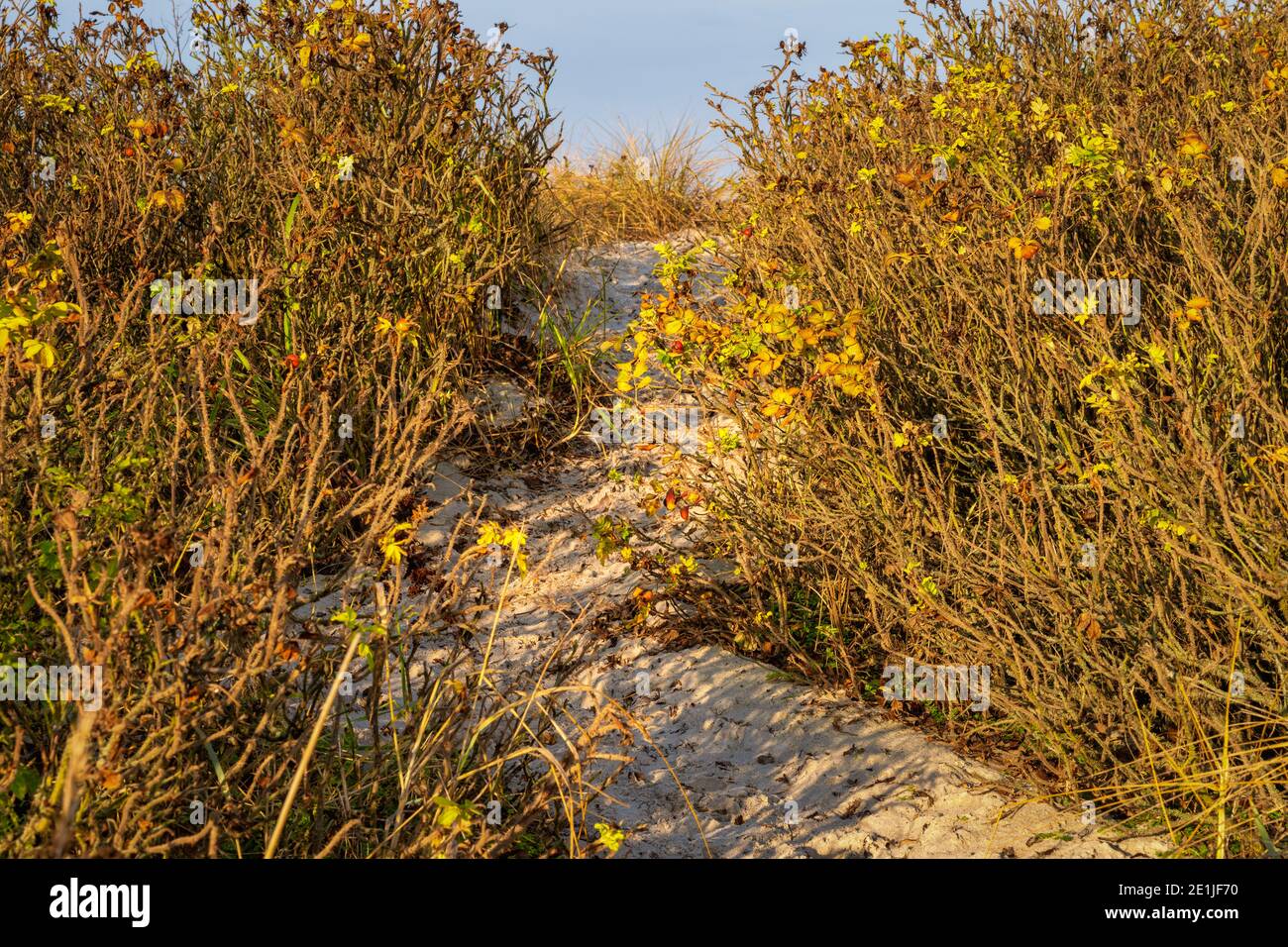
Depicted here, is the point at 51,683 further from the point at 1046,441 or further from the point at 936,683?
the point at 1046,441

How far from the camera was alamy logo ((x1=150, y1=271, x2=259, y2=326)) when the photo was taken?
360 centimetres

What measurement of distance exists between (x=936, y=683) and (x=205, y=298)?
2.92 m

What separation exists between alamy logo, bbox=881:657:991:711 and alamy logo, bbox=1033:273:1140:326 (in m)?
1.02

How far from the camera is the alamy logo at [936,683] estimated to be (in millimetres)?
3078

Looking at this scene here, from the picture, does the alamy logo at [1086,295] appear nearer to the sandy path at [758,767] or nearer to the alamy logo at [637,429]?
the sandy path at [758,767]

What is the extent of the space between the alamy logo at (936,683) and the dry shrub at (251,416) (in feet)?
3.14

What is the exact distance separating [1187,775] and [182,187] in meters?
4.22

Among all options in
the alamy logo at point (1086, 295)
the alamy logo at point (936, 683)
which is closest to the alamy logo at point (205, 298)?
the alamy logo at point (936, 683)

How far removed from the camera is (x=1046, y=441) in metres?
3.12

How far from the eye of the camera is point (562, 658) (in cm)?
368
